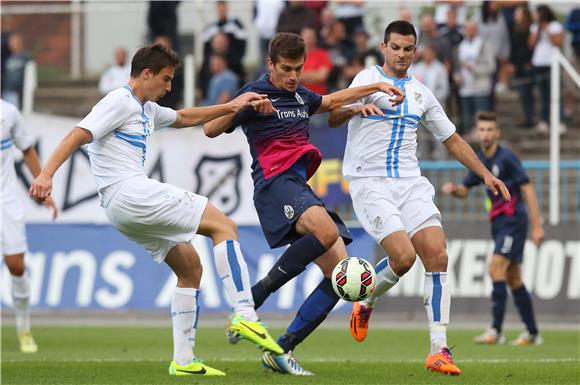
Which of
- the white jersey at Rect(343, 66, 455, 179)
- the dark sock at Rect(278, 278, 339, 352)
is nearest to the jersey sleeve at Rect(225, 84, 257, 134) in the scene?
the white jersey at Rect(343, 66, 455, 179)

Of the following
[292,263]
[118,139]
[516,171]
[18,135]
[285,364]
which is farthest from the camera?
[516,171]

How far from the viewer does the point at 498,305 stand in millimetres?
14195

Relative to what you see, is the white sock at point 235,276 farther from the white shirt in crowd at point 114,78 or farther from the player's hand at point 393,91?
the white shirt in crowd at point 114,78

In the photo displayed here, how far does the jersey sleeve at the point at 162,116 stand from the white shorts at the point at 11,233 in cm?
332

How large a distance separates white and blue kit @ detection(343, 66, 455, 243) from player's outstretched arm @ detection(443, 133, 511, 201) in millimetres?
348

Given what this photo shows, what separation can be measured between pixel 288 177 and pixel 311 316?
3.69 feet

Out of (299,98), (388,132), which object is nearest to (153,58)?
(299,98)

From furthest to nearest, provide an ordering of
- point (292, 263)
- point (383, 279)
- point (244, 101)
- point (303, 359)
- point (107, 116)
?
point (303, 359) → point (383, 279) → point (292, 263) → point (244, 101) → point (107, 116)

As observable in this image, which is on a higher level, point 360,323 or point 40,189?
point 40,189

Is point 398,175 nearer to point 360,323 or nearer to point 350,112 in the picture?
point 350,112

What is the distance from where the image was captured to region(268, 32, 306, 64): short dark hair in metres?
9.78

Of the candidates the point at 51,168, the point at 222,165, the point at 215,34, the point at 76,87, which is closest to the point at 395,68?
the point at 51,168

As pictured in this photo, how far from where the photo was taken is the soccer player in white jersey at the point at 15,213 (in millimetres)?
12562

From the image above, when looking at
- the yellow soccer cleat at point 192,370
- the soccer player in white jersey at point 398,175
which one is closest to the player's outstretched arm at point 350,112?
the soccer player in white jersey at point 398,175
